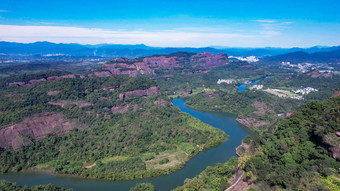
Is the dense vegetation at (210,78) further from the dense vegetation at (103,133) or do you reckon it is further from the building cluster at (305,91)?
the dense vegetation at (103,133)

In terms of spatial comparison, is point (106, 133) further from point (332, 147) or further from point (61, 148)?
point (332, 147)

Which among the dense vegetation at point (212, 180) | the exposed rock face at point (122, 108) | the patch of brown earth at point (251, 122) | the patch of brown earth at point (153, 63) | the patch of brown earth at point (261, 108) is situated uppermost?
the patch of brown earth at point (153, 63)

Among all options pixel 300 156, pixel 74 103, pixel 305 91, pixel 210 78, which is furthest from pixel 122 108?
pixel 305 91

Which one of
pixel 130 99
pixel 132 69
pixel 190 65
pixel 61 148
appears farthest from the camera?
pixel 190 65

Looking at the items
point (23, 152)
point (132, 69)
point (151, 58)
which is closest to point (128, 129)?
point (23, 152)

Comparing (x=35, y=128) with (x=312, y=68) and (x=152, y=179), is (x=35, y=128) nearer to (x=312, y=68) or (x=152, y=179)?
(x=152, y=179)

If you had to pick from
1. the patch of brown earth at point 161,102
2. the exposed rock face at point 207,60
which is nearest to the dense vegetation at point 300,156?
the patch of brown earth at point 161,102
